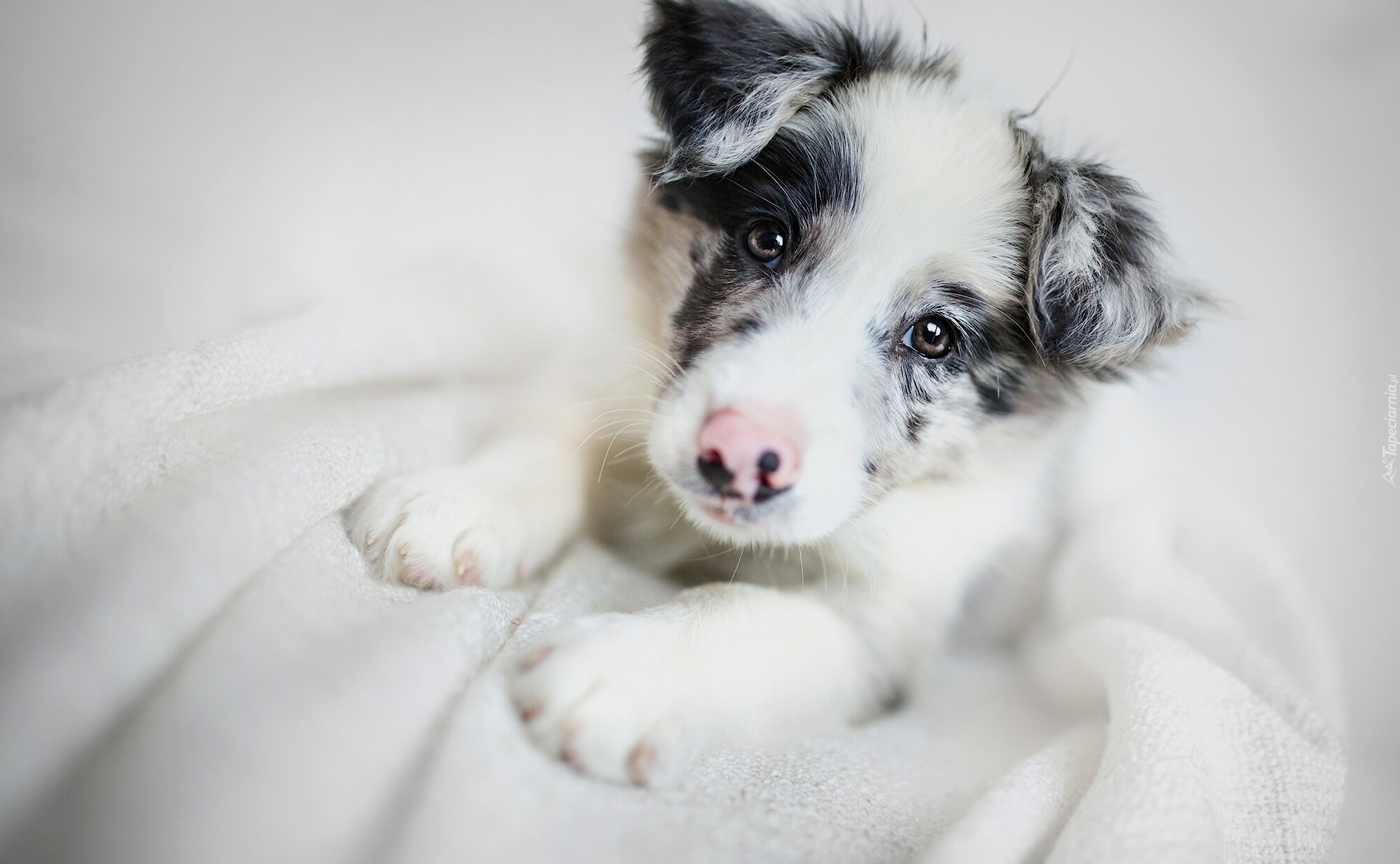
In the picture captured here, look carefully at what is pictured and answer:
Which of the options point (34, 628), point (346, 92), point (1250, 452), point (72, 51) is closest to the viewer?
point (34, 628)

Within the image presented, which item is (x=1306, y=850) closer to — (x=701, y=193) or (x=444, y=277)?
(x=701, y=193)

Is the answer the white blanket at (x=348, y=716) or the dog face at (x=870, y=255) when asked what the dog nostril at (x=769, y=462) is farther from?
the white blanket at (x=348, y=716)

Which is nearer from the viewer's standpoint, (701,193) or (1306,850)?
(1306,850)

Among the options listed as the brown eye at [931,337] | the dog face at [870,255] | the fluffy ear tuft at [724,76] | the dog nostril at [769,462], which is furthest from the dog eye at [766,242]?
the dog nostril at [769,462]

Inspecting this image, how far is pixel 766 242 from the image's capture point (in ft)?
4.70

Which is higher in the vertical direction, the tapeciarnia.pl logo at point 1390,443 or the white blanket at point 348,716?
the tapeciarnia.pl logo at point 1390,443

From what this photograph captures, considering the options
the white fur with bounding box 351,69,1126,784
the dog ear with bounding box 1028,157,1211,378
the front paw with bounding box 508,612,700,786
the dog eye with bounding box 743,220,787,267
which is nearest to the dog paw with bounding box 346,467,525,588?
the white fur with bounding box 351,69,1126,784

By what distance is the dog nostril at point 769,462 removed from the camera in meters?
1.02

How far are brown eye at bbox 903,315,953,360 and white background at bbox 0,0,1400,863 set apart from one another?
0.46 metres

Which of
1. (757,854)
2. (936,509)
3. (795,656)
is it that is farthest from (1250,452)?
(757,854)

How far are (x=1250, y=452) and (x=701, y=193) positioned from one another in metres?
1.49

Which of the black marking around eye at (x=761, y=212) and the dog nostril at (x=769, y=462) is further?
the black marking around eye at (x=761, y=212)

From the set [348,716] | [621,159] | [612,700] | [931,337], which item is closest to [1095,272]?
[931,337]

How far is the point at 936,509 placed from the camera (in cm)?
157
